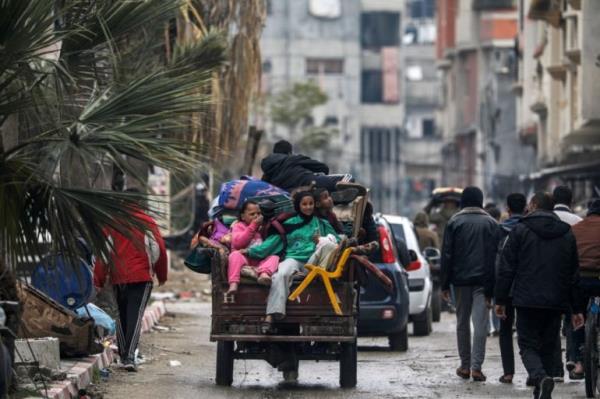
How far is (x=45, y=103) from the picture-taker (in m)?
12.0

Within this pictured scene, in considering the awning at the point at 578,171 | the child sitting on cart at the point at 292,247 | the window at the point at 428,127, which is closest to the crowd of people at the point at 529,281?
the child sitting on cart at the point at 292,247

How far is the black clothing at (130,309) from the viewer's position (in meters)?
15.6

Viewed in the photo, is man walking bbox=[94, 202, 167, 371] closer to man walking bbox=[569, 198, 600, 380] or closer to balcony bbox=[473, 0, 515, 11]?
man walking bbox=[569, 198, 600, 380]

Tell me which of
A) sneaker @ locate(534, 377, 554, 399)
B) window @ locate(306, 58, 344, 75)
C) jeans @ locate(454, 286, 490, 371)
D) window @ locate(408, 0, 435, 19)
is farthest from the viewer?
window @ locate(408, 0, 435, 19)

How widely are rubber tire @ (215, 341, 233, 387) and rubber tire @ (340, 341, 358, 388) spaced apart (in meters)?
1.00

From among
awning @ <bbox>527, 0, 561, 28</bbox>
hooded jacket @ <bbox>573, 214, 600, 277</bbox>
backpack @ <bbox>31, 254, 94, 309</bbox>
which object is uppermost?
awning @ <bbox>527, 0, 561, 28</bbox>

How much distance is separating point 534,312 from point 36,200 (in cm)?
465

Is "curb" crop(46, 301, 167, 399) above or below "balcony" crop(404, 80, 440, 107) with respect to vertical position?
below

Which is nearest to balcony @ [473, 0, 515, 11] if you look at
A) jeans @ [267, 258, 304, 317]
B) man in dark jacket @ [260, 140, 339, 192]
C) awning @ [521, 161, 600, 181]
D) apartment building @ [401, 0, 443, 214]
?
apartment building @ [401, 0, 443, 214]

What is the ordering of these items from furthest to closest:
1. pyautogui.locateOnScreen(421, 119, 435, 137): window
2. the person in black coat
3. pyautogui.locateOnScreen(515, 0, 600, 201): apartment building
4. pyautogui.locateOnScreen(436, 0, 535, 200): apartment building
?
1. pyautogui.locateOnScreen(421, 119, 435, 137): window
2. pyautogui.locateOnScreen(436, 0, 535, 200): apartment building
3. pyautogui.locateOnScreen(515, 0, 600, 201): apartment building
4. the person in black coat

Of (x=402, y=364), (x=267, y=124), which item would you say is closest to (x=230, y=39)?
(x=402, y=364)

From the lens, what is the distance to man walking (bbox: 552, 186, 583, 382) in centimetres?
1547

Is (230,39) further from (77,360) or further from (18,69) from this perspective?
(18,69)

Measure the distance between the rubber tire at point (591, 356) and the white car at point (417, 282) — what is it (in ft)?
27.1
